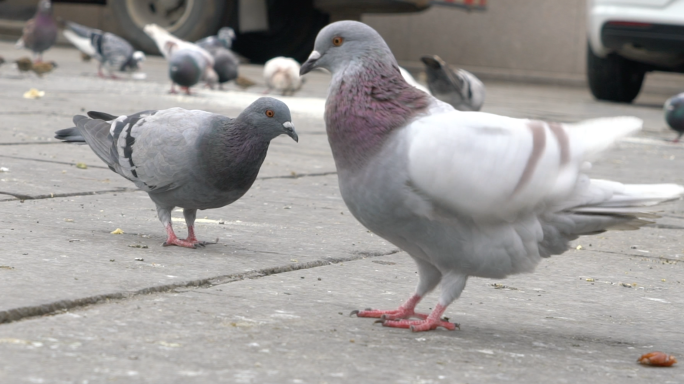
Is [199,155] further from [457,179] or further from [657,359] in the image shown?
[657,359]

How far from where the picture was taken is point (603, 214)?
2525mm

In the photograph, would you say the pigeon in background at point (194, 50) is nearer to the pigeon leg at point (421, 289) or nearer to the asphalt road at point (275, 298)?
the asphalt road at point (275, 298)

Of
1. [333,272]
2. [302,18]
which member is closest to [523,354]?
[333,272]

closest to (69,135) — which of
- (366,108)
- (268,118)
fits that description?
(268,118)

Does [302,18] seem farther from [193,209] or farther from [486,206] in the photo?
[486,206]

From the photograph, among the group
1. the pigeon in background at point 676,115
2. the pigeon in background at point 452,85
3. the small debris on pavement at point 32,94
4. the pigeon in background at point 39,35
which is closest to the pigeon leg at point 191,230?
the pigeon in background at point 452,85

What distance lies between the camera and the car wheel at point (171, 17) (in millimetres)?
12430

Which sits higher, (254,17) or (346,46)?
(346,46)

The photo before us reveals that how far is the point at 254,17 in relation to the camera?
43.5 ft

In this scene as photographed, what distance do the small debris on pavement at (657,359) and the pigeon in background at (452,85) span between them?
17.6 feet

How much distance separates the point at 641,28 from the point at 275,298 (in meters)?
8.05

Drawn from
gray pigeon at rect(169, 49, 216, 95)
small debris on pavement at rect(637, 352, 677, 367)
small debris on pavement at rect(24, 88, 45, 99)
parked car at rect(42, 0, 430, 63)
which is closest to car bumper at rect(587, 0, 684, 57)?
parked car at rect(42, 0, 430, 63)

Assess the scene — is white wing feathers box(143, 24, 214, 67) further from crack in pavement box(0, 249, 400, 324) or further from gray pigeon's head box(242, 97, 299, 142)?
crack in pavement box(0, 249, 400, 324)

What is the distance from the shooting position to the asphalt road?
2049 millimetres
